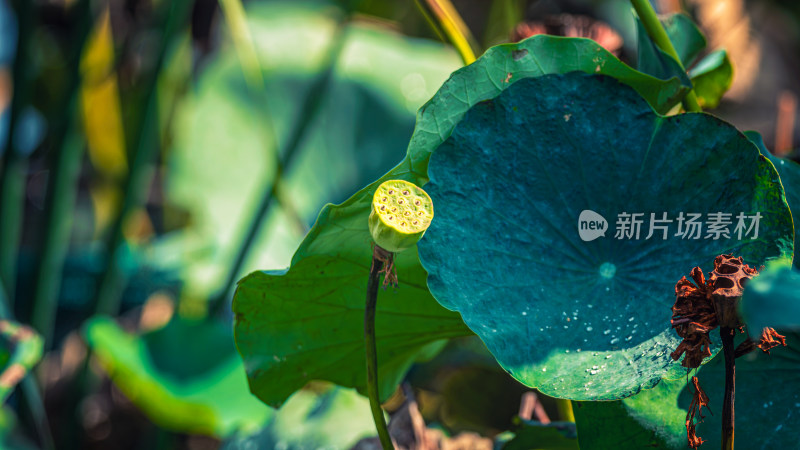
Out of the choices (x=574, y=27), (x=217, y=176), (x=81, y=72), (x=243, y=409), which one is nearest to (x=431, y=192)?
(x=574, y=27)

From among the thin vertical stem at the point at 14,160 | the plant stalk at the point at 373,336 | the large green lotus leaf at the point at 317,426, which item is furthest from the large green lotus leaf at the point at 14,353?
the thin vertical stem at the point at 14,160

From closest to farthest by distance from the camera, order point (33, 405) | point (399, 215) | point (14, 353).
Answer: point (399, 215) → point (14, 353) → point (33, 405)

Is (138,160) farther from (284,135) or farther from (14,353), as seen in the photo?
(14,353)

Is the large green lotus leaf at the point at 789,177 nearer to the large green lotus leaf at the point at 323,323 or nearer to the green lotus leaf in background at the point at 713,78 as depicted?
the green lotus leaf in background at the point at 713,78

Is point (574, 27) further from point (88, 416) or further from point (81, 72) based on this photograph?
point (88, 416)

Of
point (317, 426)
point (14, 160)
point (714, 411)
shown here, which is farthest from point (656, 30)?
point (14, 160)

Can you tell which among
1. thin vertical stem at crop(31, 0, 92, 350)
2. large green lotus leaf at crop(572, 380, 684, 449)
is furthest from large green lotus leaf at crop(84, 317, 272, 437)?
large green lotus leaf at crop(572, 380, 684, 449)
